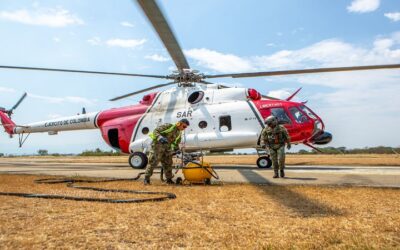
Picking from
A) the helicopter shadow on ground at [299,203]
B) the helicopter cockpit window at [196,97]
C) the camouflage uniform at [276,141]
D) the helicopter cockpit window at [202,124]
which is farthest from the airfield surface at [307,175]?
the helicopter cockpit window at [196,97]

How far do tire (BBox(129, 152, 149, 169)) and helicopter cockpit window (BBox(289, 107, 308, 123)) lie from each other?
21.5 ft

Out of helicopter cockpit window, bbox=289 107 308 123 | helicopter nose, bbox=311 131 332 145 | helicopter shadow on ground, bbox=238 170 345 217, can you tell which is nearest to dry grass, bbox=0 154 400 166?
helicopter nose, bbox=311 131 332 145

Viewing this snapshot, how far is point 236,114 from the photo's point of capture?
14.8 m

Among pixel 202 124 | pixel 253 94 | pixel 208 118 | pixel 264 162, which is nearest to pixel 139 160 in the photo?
pixel 202 124

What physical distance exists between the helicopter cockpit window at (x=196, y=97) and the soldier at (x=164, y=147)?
258 inches

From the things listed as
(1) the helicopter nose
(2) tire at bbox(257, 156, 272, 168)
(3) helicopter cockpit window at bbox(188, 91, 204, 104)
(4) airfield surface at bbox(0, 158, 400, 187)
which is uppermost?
(3) helicopter cockpit window at bbox(188, 91, 204, 104)

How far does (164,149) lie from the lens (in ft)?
29.4

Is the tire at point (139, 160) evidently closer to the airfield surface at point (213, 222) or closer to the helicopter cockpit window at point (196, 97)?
the helicopter cockpit window at point (196, 97)

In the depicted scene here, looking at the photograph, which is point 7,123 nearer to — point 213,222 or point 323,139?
point 323,139

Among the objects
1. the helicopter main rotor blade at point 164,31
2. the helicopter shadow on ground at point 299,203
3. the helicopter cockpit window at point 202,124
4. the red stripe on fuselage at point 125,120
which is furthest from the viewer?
the red stripe on fuselage at point 125,120

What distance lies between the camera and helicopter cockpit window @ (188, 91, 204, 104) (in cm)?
1564

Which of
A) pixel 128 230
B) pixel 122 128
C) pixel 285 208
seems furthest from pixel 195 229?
pixel 122 128

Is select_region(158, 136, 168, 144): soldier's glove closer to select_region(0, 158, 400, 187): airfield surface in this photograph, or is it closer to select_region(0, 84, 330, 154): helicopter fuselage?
select_region(0, 158, 400, 187): airfield surface

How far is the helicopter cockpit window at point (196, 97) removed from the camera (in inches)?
616
